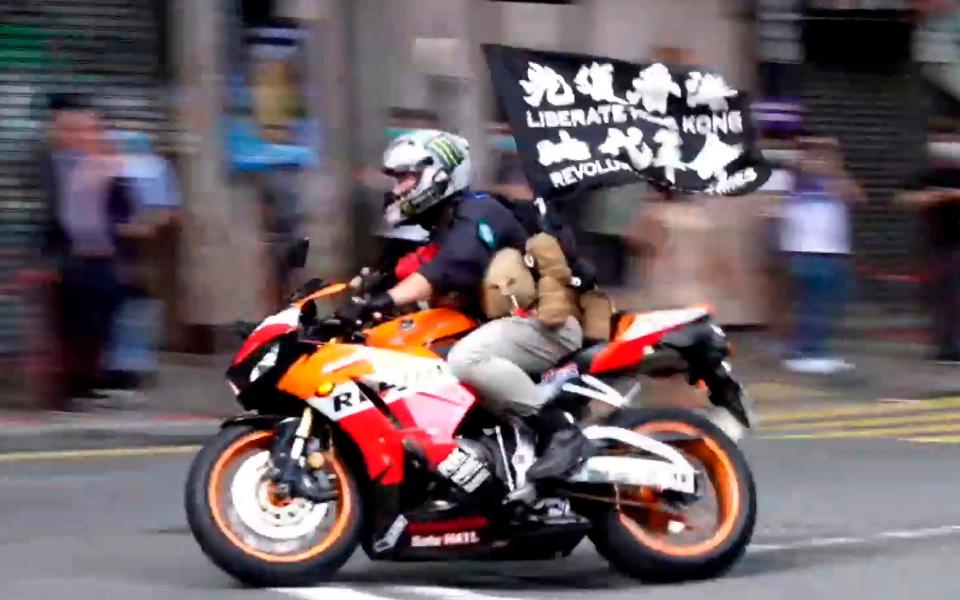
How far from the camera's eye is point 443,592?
302 inches

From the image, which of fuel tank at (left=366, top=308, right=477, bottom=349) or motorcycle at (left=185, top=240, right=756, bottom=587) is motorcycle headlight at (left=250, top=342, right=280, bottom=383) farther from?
fuel tank at (left=366, top=308, right=477, bottom=349)

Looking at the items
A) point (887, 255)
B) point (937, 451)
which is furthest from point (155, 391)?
point (887, 255)

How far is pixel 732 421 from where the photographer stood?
26.2 feet

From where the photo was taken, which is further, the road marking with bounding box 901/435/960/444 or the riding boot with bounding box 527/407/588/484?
the road marking with bounding box 901/435/960/444

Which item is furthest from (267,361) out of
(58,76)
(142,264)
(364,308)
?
(58,76)

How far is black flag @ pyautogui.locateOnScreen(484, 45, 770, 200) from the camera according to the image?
40.5ft

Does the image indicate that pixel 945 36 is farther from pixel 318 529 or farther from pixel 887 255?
pixel 318 529

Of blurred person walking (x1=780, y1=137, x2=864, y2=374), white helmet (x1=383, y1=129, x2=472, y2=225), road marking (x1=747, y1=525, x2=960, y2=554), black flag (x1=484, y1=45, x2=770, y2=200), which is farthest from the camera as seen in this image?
blurred person walking (x1=780, y1=137, x2=864, y2=374)

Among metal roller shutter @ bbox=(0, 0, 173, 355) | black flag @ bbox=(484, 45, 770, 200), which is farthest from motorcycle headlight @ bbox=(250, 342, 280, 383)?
metal roller shutter @ bbox=(0, 0, 173, 355)

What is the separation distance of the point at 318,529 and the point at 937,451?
5469mm

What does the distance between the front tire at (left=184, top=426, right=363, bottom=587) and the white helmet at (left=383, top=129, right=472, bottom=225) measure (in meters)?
0.96

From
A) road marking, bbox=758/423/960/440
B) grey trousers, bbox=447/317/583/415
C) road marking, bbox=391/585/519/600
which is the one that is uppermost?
grey trousers, bbox=447/317/583/415

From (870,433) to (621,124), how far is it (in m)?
2.50

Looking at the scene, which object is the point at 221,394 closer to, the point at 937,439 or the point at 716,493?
the point at 937,439
